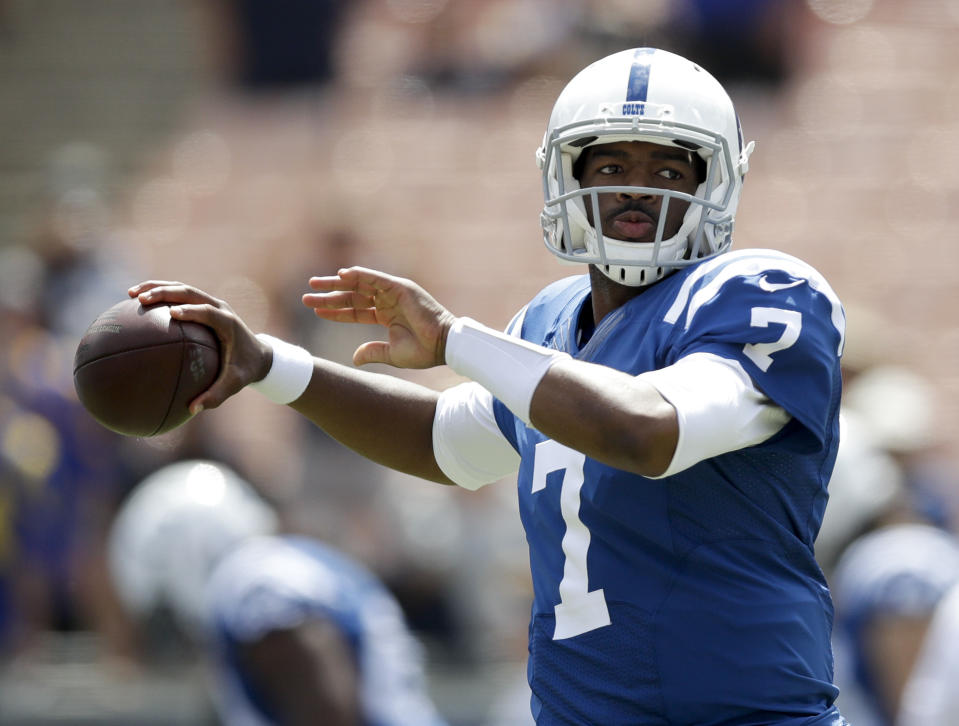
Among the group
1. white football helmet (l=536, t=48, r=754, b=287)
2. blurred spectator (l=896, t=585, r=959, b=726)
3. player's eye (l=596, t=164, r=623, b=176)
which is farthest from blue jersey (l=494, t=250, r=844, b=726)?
blurred spectator (l=896, t=585, r=959, b=726)

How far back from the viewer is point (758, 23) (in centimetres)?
871

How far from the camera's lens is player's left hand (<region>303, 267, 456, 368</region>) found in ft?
8.21

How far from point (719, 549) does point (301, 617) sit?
2.11 metres

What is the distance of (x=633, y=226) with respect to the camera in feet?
8.77

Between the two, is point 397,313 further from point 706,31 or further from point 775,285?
point 706,31

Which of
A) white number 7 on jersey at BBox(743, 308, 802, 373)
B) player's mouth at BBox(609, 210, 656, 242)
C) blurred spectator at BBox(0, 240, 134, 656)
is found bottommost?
blurred spectator at BBox(0, 240, 134, 656)

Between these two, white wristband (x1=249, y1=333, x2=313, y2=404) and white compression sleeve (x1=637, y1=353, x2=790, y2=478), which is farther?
white wristband (x1=249, y1=333, x2=313, y2=404)

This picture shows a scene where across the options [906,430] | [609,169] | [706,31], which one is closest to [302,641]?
[609,169]

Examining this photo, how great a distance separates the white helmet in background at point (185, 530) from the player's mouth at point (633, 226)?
274 centimetres

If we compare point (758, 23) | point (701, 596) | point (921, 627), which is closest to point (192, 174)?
point (758, 23)

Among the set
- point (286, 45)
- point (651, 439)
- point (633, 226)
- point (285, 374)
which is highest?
point (633, 226)

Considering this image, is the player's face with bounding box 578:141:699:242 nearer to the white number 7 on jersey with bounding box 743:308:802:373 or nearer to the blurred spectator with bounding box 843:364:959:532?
the white number 7 on jersey with bounding box 743:308:802:373

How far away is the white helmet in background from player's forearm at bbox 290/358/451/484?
215 centimetres

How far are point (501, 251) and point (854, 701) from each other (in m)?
4.14
